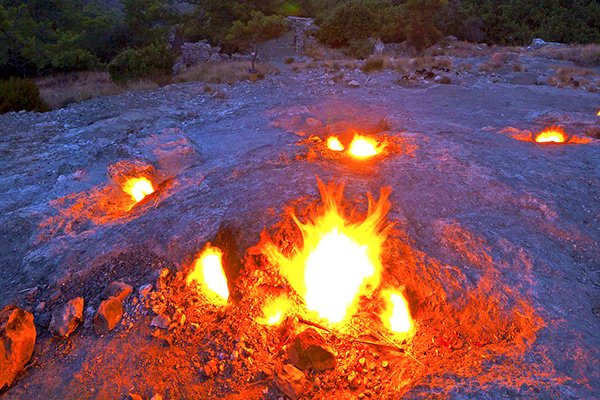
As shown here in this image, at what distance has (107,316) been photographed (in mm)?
3600

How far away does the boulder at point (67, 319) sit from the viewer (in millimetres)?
3574

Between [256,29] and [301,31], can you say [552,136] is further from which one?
[301,31]

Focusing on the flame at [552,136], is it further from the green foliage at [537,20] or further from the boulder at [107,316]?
the green foliage at [537,20]

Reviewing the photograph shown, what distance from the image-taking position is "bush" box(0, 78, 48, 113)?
11.7m

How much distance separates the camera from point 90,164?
22.0 ft

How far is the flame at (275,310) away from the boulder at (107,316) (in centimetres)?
133

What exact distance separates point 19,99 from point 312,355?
12701 millimetres

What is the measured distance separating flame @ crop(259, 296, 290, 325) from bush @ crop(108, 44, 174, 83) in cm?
1349

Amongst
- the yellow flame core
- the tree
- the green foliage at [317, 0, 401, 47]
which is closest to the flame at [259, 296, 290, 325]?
the yellow flame core

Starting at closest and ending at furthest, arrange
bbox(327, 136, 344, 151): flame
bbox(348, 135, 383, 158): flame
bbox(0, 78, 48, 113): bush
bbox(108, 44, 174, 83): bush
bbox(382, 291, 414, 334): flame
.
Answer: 1. bbox(382, 291, 414, 334): flame
2. bbox(348, 135, 383, 158): flame
3. bbox(327, 136, 344, 151): flame
4. bbox(0, 78, 48, 113): bush
5. bbox(108, 44, 174, 83): bush

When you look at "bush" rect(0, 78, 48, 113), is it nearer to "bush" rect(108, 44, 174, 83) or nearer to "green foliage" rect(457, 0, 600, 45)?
A: "bush" rect(108, 44, 174, 83)

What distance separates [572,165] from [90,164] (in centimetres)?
742

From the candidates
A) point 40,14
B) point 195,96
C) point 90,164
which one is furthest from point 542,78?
point 40,14

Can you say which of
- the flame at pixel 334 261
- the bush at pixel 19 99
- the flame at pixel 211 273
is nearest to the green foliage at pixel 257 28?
the bush at pixel 19 99
